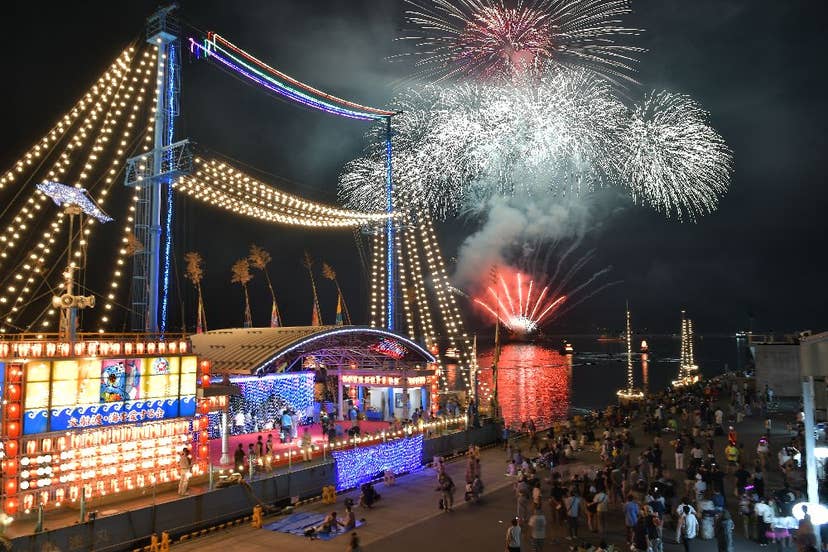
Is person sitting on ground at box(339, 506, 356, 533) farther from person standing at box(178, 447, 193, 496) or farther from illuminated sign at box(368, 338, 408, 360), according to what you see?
illuminated sign at box(368, 338, 408, 360)

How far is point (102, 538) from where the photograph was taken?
14719 millimetres

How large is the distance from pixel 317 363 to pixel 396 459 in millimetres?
12820

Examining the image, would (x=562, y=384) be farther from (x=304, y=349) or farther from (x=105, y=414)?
(x=105, y=414)

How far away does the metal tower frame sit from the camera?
20188mm

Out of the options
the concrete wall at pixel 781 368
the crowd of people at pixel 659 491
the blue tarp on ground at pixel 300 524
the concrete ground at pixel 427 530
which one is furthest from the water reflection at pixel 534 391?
the blue tarp on ground at pixel 300 524

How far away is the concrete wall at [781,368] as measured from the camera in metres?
39.9

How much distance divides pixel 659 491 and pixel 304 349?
1592 centimetres

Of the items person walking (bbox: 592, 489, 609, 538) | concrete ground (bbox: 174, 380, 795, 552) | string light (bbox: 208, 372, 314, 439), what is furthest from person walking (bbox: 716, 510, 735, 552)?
string light (bbox: 208, 372, 314, 439)

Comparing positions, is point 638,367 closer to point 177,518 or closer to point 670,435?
point 670,435

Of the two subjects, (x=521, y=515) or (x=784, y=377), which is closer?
(x=521, y=515)

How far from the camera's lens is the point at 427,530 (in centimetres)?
1609

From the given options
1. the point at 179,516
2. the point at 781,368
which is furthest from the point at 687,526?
the point at 781,368

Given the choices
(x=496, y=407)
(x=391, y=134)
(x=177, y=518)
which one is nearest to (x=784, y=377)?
(x=496, y=407)

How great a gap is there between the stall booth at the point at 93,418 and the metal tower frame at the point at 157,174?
1828 mm
